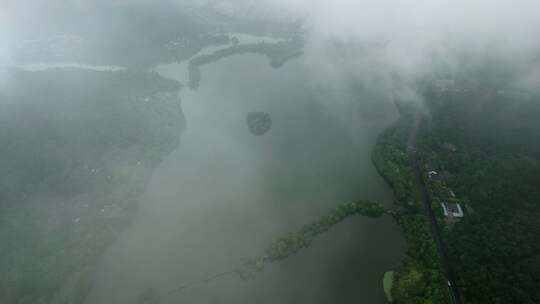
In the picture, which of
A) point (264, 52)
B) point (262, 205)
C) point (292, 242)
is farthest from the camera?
point (264, 52)

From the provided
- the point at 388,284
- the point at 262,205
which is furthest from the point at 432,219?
the point at 262,205

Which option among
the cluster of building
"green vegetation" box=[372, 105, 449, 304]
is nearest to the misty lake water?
"green vegetation" box=[372, 105, 449, 304]

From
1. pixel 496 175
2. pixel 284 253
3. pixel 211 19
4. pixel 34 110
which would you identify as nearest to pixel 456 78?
pixel 496 175

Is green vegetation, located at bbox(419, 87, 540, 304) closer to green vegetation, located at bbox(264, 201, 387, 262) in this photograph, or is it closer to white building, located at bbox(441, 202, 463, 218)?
white building, located at bbox(441, 202, 463, 218)

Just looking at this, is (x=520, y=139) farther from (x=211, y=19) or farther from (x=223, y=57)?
(x=211, y=19)

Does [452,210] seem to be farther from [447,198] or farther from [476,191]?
[476,191]

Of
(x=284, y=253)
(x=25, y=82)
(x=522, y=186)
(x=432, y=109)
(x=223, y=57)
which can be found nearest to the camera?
(x=284, y=253)
